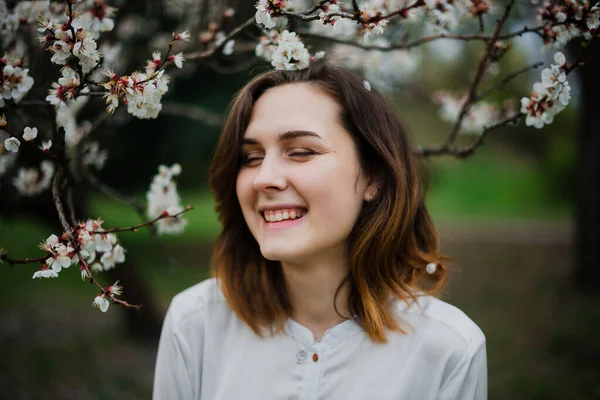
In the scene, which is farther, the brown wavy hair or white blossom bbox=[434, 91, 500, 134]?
white blossom bbox=[434, 91, 500, 134]

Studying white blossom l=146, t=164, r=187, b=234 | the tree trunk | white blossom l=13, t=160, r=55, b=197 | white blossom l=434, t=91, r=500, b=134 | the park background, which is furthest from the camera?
the tree trunk

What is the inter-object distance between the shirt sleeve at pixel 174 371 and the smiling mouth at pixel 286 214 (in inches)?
23.3

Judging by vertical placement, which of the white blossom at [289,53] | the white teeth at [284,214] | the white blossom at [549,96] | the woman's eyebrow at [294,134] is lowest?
the white teeth at [284,214]

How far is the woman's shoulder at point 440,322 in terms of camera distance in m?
1.80

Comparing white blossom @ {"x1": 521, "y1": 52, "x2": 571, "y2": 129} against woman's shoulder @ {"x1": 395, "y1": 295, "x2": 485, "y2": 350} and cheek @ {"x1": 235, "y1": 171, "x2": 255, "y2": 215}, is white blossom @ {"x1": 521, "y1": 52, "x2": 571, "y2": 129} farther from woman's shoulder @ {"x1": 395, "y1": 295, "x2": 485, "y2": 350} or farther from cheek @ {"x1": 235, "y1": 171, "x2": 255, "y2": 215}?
cheek @ {"x1": 235, "y1": 171, "x2": 255, "y2": 215}

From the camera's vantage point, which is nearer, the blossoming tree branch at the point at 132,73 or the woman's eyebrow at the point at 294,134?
the blossoming tree branch at the point at 132,73

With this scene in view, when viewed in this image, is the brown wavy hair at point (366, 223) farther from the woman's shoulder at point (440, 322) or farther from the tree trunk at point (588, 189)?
the tree trunk at point (588, 189)

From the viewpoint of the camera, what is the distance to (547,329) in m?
5.03

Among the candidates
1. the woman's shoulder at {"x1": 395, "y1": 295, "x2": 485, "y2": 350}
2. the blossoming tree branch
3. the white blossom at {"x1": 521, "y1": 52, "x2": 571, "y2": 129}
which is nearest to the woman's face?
the blossoming tree branch

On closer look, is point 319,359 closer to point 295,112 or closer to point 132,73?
point 295,112

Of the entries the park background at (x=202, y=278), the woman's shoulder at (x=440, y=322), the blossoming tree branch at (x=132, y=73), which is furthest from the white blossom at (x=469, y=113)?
the woman's shoulder at (x=440, y=322)

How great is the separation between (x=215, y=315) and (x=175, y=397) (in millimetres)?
323

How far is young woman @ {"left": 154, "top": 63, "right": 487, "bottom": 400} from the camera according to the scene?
1753mm

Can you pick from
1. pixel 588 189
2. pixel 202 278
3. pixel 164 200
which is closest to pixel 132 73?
pixel 164 200
